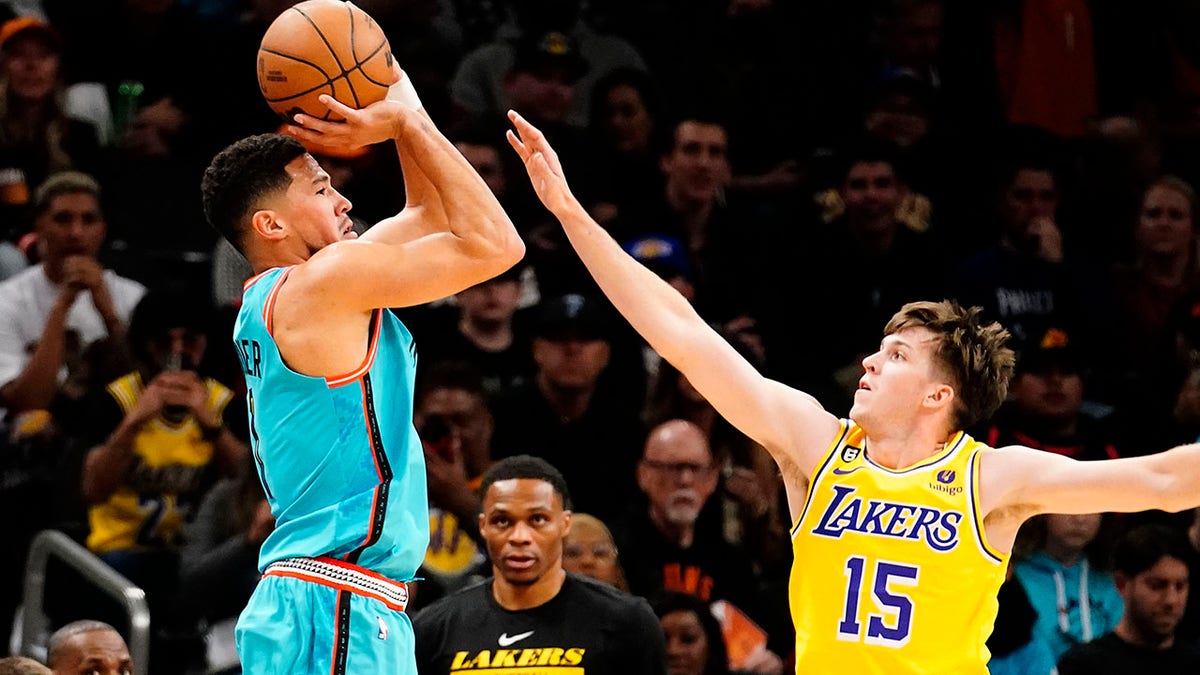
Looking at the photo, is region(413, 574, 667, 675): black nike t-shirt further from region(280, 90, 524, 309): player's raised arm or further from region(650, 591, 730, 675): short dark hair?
region(280, 90, 524, 309): player's raised arm

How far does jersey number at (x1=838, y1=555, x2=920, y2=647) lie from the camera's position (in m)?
4.95

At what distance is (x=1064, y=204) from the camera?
37.8ft

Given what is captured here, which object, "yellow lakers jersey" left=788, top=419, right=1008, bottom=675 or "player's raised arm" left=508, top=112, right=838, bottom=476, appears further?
"player's raised arm" left=508, top=112, right=838, bottom=476

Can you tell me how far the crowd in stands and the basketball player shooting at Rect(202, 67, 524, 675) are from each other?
1.69 m

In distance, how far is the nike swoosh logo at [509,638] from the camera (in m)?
6.97

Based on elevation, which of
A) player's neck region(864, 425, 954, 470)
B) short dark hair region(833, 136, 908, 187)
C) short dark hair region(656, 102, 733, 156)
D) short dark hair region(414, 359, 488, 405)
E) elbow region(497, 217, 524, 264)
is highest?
short dark hair region(656, 102, 733, 156)

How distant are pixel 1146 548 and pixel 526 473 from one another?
9.78 ft

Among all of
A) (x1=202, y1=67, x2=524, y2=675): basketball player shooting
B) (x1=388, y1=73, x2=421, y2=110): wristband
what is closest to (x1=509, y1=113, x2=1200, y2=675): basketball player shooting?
(x1=202, y1=67, x2=524, y2=675): basketball player shooting

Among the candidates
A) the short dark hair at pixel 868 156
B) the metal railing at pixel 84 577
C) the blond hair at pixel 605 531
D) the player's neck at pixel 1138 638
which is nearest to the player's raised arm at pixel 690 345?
the blond hair at pixel 605 531

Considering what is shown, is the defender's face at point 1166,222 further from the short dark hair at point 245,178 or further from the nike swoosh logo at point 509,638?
the short dark hair at point 245,178

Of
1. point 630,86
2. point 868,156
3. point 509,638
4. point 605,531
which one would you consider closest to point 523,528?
point 509,638

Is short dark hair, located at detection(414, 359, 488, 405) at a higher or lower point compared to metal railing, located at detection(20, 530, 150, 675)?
higher

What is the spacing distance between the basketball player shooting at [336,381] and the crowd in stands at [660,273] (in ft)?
5.55

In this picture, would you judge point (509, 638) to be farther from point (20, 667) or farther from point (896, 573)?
point (896, 573)
